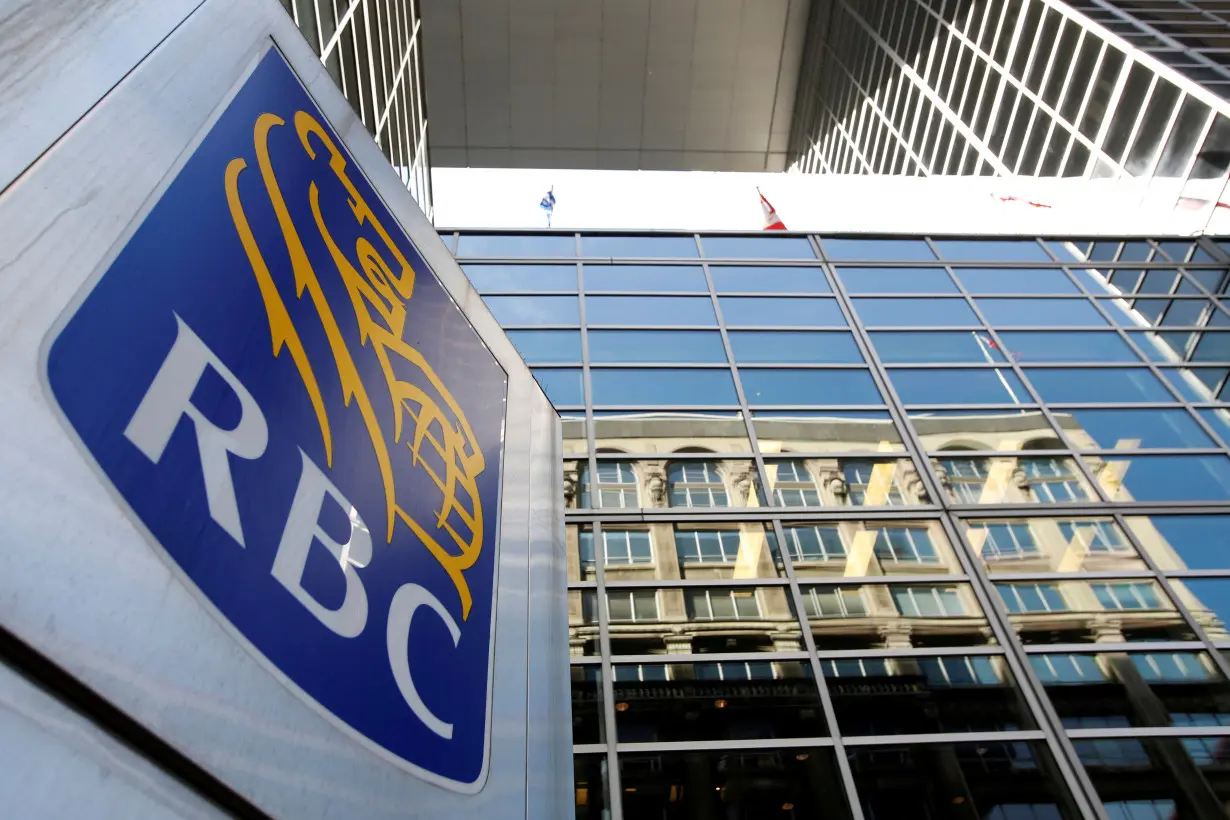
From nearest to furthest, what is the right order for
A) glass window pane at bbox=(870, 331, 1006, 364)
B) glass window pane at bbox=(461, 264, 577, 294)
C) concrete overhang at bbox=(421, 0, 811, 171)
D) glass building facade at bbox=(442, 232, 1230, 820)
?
1. glass building facade at bbox=(442, 232, 1230, 820)
2. glass window pane at bbox=(870, 331, 1006, 364)
3. glass window pane at bbox=(461, 264, 577, 294)
4. concrete overhang at bbox=(421, 0, 811, 171)

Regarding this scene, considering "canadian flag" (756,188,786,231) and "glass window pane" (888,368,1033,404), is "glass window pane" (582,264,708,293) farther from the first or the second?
"glass window pane" (888,368,1033,404)

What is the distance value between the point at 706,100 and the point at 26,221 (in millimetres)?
40414

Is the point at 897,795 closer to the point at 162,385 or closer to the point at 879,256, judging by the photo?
the point at 162,385

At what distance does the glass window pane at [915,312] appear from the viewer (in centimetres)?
1209

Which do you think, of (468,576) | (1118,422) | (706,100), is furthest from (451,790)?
(706,100)

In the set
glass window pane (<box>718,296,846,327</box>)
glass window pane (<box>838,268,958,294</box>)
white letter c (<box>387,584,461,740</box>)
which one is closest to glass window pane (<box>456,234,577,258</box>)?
glass window pane (<box>718,296,846,327</box>)

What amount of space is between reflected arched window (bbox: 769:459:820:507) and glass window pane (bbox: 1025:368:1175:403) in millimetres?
3890

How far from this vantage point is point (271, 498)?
1.16 meters

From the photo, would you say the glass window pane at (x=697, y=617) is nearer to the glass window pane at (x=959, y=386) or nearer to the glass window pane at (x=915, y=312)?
the glass window pane at (x=959, y=386)

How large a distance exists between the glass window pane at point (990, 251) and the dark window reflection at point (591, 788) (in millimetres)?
10630

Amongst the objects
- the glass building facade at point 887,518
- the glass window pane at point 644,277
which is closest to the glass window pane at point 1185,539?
the glass building facade at point 887,518

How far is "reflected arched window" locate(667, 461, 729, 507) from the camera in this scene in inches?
366

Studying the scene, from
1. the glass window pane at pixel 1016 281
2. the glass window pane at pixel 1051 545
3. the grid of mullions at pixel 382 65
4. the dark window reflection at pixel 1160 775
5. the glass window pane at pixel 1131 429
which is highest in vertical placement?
the grid of mullions at pixel 382 65

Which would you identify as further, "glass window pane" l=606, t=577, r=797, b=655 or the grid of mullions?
the grid of mullions
